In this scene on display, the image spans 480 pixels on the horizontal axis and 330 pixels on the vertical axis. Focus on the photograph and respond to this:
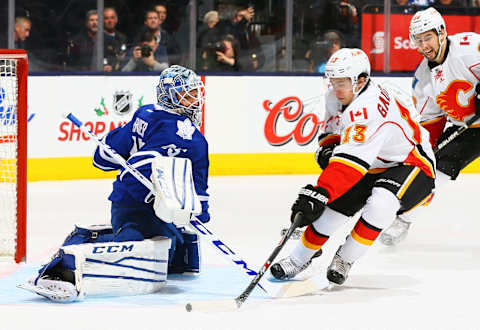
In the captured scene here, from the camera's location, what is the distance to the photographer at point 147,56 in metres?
6.78

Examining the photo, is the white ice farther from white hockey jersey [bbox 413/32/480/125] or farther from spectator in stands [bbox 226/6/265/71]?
spectator in stands [bbox 226/6/265/71]

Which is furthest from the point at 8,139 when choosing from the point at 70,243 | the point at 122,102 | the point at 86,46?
the point at 86,46

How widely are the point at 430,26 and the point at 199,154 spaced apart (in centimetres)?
140

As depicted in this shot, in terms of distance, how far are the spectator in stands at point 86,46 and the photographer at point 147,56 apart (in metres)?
0.24

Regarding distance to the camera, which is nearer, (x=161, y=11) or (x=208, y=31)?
(x=161, y=11)

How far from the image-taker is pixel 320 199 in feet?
10.4

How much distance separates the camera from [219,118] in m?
6.80

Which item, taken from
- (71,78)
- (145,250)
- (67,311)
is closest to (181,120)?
(145,250)

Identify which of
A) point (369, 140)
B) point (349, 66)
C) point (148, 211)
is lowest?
point (148, 211)

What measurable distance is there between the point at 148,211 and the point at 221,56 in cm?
379

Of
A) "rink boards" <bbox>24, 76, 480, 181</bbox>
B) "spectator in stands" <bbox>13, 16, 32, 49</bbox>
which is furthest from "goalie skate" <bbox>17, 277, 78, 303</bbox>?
"spectator in stands" <bbox>13, 16, 32, 49</bbox>

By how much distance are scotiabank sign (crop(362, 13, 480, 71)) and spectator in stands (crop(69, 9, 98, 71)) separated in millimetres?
2036

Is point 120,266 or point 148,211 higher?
point 148,211

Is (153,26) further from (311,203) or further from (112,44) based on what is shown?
(311,203)
